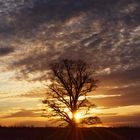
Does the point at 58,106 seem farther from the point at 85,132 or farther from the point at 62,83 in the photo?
the point at 85,132

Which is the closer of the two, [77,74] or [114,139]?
[114,139]

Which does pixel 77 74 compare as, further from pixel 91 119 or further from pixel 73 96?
pixel 91 119

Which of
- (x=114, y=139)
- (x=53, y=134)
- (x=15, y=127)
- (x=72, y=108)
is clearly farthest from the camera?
(x=72, y=108)

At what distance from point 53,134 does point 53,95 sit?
14065 millimetres

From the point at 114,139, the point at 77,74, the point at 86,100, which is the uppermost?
the point at 77,74

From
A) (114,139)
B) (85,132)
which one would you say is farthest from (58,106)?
(114,139)

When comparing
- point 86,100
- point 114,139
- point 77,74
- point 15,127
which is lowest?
point 114,139

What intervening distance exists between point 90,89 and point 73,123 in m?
5.51

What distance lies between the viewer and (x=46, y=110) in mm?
54344

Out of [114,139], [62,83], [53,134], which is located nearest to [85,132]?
[53,134]

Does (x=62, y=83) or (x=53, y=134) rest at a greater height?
(x=62, y=83)

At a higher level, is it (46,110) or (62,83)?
(62,83)

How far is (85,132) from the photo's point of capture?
42844 mm

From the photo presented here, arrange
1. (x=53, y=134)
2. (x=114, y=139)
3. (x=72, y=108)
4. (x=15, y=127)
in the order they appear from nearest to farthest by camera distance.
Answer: (x=114, y=139) → (x=53, y=134) → (x=15, y=127) → (x=72, y=108)
